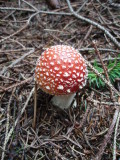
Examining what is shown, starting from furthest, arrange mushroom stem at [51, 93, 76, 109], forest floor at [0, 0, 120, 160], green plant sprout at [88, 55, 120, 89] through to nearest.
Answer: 1. green plant sprout at [88, 55, 120, 89]
2. mushroom stem at [51, 93, 76, 109]
3. forest floor at [0, 0, 120, 160]

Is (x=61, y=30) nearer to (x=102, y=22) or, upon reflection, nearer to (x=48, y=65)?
(x=102, y=22)

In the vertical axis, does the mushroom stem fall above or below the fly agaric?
below

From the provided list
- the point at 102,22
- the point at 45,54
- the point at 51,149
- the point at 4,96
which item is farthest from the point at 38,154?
the point at 102,22

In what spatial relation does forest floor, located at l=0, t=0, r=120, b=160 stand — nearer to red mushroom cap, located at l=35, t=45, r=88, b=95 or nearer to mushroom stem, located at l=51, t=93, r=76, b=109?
mushroom stem, located at l=51, t=93, r=76, b=109

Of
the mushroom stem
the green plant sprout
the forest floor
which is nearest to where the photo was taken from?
the forest floor

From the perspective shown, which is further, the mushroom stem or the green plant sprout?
the green plant sprout

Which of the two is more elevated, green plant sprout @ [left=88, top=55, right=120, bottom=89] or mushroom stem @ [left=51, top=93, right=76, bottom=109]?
green plant sprout @ [left=88, top=55, right=120, bottom=89]

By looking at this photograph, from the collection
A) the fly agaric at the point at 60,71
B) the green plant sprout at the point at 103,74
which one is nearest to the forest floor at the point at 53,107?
the green plant sprout at the point at 103,74

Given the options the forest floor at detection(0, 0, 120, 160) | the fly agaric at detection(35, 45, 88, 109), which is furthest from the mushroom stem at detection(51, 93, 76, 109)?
the fly agaric at detection(35, 45, 88, 109)

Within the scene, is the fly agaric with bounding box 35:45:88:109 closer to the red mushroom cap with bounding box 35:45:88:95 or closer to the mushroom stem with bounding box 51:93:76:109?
the red mushroom cap with bounding box 35:45:88:95
